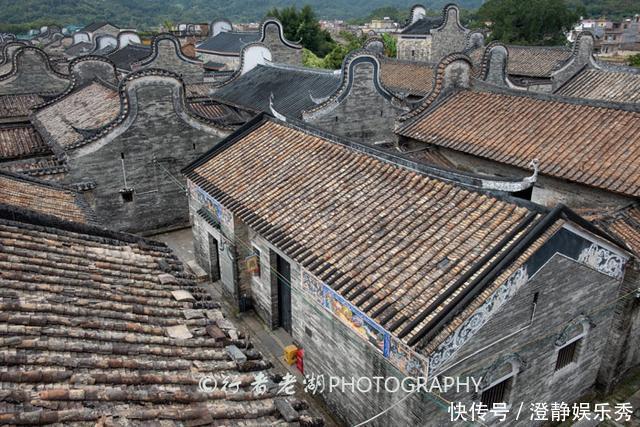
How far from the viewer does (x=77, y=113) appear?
80.3ft

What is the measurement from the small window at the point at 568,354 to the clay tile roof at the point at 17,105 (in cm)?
2975

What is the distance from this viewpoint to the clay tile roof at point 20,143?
21472 mm

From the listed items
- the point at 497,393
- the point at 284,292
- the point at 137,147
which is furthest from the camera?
the point at 137,147

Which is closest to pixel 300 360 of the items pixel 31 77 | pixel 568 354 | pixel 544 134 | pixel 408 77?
pixel 568 354

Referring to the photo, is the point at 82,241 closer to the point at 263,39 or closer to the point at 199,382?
the point at 199,382

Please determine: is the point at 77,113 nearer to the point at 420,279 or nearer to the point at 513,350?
the point at 420,279

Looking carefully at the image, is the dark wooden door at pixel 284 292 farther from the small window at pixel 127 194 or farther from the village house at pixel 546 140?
the small window at pixel 127 194

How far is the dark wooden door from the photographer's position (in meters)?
14.3

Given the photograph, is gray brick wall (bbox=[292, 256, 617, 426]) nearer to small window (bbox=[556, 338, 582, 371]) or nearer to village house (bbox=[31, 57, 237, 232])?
small window (bbox=[556, 338, 582, 371])

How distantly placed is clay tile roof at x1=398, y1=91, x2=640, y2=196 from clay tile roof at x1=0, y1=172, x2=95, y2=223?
1243cm

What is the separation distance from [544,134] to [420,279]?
33.1 ft

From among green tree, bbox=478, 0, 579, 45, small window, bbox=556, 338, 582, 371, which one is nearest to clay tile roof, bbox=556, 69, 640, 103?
small window, bbox=556, 338, 582, 371

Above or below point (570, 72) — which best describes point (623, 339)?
below

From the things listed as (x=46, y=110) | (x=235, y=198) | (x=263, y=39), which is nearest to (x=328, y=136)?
(x=235, y=198)
